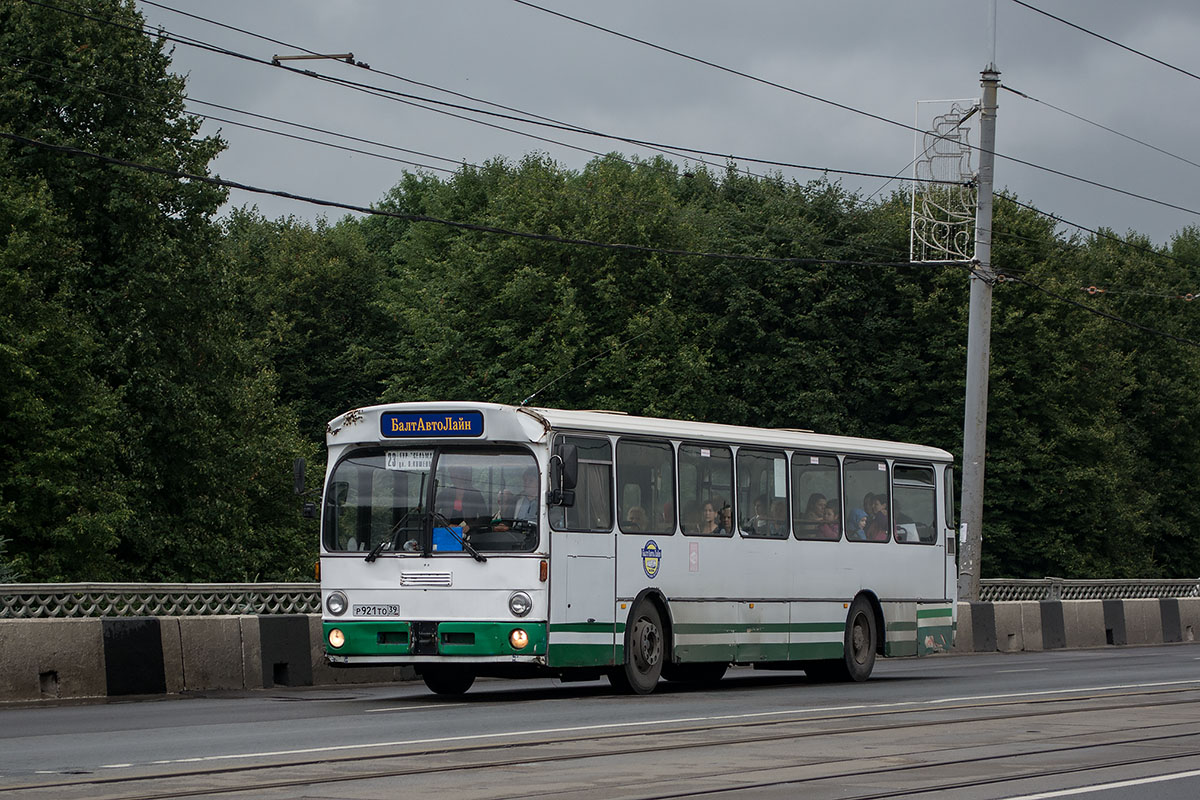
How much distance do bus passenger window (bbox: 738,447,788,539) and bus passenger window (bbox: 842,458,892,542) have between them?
1.35m

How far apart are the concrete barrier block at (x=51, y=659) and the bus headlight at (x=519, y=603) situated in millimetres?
4415

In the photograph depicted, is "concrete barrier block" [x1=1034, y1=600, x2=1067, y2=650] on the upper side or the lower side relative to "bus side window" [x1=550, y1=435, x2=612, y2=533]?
lower

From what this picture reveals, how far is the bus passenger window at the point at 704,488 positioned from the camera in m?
18.8

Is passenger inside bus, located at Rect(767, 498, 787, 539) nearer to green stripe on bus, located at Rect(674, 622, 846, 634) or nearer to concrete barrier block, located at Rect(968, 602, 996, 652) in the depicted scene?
green stripe on bus, located at Rect(674, 622, 846, 634)

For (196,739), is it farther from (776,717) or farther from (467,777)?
(776,717)

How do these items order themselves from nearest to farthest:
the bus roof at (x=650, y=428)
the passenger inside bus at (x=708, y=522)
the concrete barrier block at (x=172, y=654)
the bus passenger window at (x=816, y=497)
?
1. the bus roof at (x=650, y=428)
2. the concrete barrier block at (x=172, y=654)
3. the passenger inside bus at (x=708, y=522)
4. the bus passenger window at (x=816, y=497)

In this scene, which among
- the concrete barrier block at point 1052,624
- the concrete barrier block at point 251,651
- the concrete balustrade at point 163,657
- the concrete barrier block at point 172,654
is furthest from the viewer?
the concrete barrier block at point 1052,624

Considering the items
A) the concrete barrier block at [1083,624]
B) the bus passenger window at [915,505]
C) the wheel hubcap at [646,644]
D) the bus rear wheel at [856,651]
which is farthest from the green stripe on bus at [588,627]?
the concrete barrier block at [1083,624]

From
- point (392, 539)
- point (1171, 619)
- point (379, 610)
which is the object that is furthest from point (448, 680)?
point (1171, 619)

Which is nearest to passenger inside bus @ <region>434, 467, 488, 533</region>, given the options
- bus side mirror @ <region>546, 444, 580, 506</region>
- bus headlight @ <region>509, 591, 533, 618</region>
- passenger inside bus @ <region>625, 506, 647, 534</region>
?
bus side mirror @ <region>546, 444, 580, 506</region>

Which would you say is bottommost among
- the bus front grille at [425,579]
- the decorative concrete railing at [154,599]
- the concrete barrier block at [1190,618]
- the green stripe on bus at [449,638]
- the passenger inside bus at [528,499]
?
the concrete barrier block at [1190,618]

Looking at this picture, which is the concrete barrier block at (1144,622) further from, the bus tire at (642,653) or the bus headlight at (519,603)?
the bus headlight at (519,603)

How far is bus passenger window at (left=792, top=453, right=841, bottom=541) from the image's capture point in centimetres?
2052

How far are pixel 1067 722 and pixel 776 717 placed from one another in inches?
94.8
